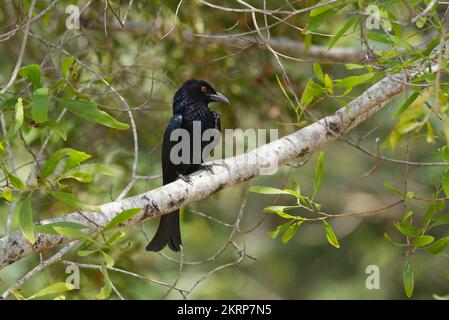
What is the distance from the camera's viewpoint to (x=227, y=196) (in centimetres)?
928

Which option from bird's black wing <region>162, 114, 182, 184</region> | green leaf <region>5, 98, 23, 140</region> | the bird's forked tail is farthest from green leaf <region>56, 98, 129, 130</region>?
bird's black wing <region>162, 114, 182, 184</region>

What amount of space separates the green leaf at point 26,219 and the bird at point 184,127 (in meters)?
1.98

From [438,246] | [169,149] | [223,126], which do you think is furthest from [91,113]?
[223,126]

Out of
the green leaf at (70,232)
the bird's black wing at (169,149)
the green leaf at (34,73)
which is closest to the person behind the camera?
the green leaf at (70,232)

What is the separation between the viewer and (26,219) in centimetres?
272

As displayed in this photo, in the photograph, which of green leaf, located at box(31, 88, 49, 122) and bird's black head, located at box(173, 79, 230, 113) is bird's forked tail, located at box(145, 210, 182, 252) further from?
green leaf, located at box(31, 88, 49, 122)

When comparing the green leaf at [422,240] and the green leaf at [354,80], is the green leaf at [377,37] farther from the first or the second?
the green leaf at [422,240]

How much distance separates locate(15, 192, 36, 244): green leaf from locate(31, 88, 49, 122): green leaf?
12.8 inches

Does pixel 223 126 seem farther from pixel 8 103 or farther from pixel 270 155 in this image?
pixel 8 103

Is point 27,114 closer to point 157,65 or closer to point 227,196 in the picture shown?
point 157,65

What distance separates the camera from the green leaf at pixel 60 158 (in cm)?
285

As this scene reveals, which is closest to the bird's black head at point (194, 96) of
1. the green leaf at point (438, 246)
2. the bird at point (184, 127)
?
the bird at point (184, 127)

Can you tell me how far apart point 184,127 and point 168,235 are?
2.60ft
